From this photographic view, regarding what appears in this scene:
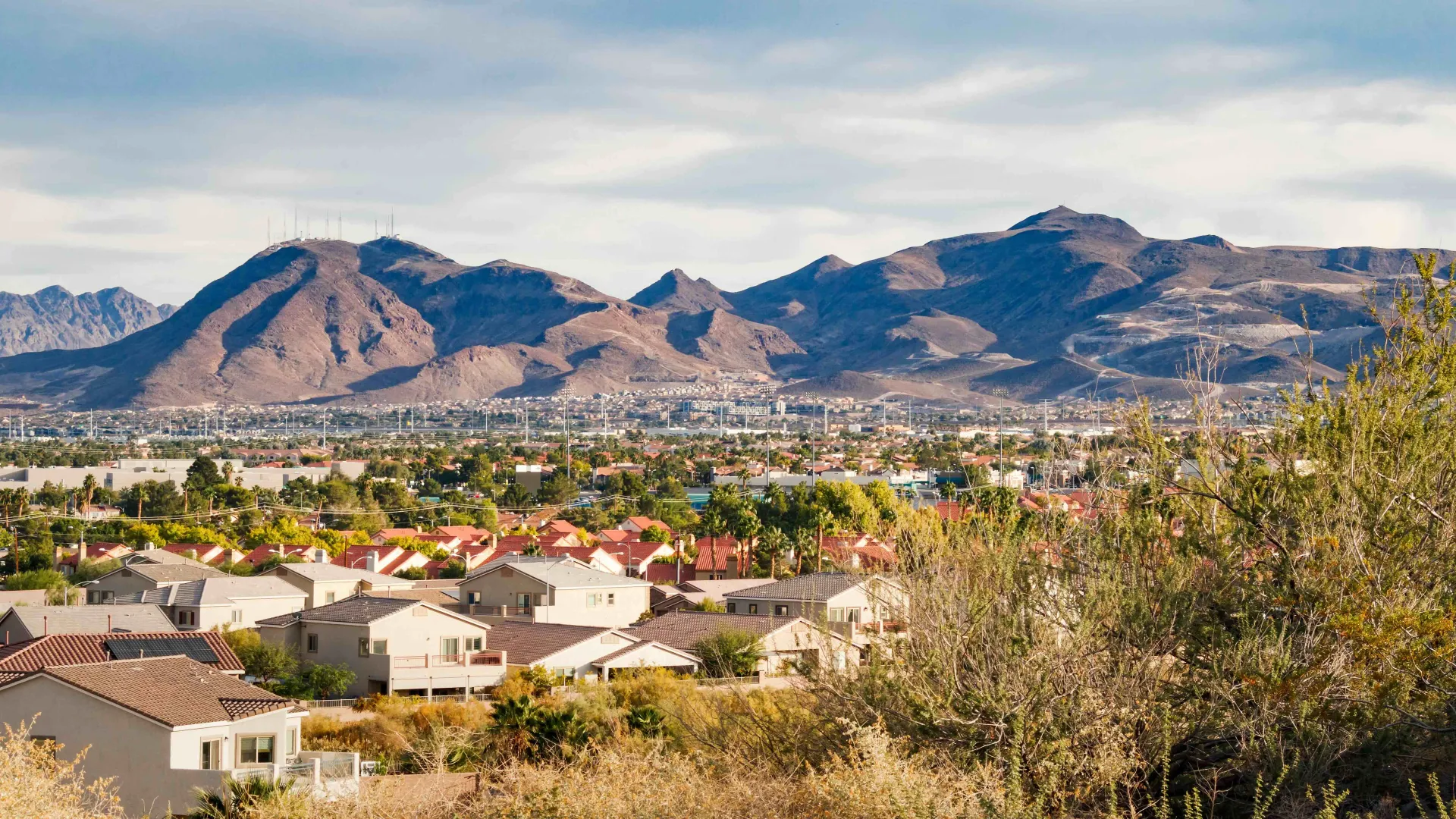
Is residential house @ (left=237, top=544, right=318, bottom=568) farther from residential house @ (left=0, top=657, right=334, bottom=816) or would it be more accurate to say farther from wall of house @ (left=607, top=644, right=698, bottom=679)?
residential house @ (left=0, top=657, right=334, bottom=816)

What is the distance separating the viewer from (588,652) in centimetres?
3553

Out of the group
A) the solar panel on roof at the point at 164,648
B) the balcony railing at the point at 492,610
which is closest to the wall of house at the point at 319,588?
the balcony railing at the point at 492,610

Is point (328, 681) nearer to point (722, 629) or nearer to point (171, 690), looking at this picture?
point (722, 629)

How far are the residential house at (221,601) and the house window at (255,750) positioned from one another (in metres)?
15.7

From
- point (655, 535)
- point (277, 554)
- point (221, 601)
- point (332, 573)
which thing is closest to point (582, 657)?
point (221, 601)

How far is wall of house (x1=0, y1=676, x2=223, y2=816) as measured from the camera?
21.5m

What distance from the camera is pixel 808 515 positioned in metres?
59.6

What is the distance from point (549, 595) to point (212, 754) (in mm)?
18816

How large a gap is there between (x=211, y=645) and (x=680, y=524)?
4214 cm

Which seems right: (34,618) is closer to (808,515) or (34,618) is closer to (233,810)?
(233,810)

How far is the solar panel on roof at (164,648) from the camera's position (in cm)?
2878

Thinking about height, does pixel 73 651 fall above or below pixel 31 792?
below

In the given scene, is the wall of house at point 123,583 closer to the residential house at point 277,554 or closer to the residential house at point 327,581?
the residential house at point 327,581

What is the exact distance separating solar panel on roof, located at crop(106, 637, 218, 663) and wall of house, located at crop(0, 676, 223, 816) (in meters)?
5.17
